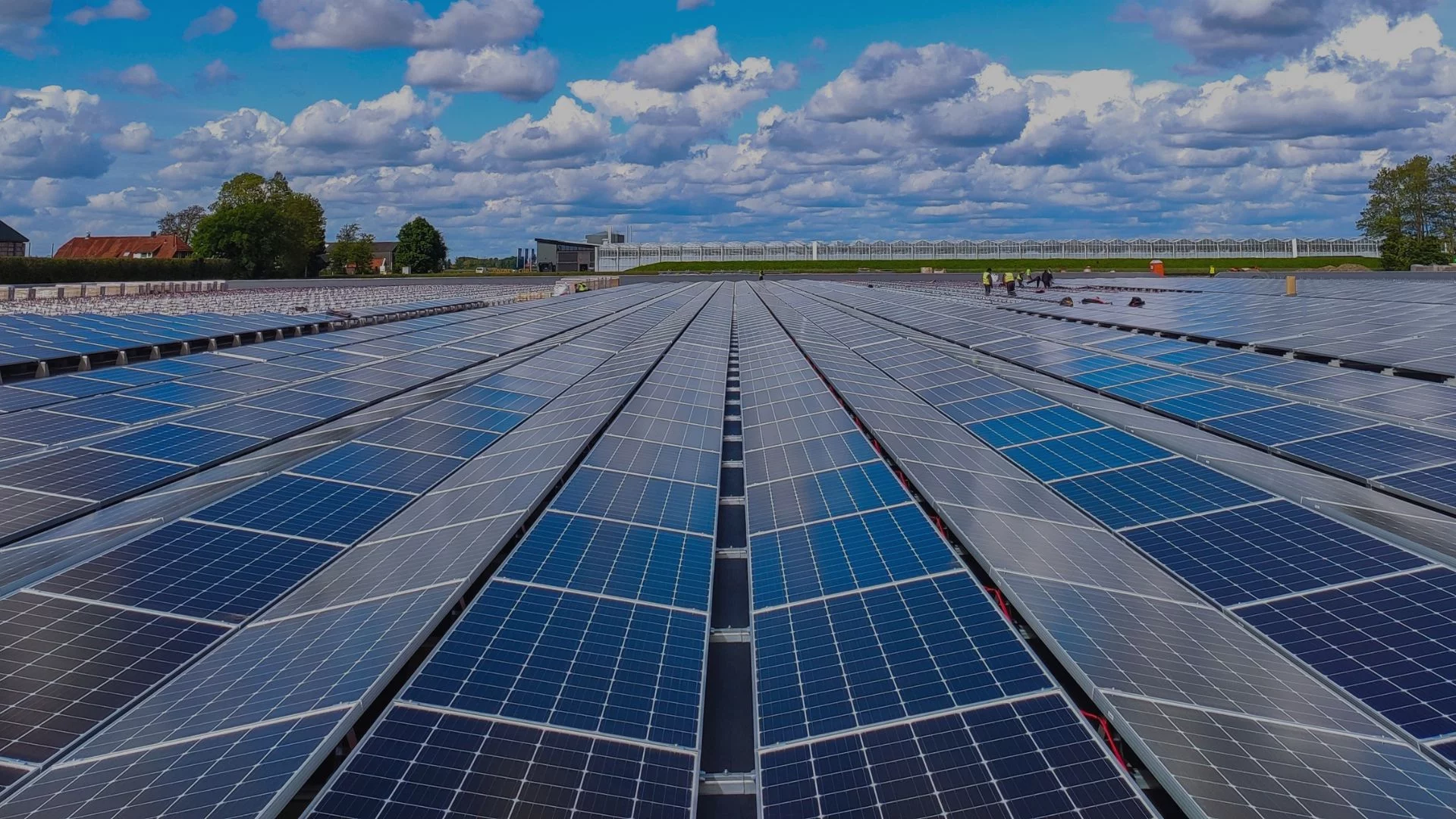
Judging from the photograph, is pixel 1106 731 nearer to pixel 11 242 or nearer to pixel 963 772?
pixel 963 772

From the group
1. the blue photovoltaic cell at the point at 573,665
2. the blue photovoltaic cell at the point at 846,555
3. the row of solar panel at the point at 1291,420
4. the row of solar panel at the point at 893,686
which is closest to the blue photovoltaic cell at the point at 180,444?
the blue photovoltaic cell at the point at 573,665

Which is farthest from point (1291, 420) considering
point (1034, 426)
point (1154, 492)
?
point (1154, 492)

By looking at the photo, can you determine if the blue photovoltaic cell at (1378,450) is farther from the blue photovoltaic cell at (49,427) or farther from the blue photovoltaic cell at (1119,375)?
the blue photovoltaic cell at (49,427)

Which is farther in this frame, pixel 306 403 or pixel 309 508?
pixel 306 403

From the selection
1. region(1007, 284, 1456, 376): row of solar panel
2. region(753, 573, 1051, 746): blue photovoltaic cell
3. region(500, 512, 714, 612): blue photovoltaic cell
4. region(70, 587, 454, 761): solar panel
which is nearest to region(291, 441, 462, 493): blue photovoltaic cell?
region(500, 512, 714, 612): blue photovoltaic cell

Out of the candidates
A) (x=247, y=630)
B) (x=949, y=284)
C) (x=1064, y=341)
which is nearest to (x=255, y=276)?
(x=949, y=284)

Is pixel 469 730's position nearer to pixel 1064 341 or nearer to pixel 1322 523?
pixel 1322 523
